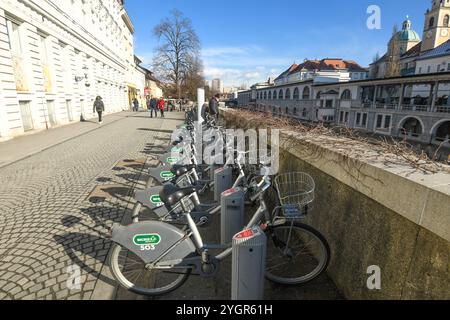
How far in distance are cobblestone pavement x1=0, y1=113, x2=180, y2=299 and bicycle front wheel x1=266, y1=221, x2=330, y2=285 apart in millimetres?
1906

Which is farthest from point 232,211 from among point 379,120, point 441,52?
point 441,52

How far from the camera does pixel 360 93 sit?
1631 inches

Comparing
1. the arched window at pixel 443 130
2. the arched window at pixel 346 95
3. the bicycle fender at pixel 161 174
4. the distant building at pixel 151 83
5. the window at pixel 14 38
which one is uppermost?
the distant building at pixel 151 83

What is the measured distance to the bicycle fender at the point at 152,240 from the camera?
7.80ft

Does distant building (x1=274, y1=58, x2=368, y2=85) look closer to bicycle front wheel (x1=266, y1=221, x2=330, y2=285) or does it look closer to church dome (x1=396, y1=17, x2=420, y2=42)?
church dome (x1=396, y1=17, x2=420, y2=42)

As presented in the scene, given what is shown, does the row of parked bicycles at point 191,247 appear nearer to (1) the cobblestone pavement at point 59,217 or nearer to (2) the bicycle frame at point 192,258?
(2) the bicycle frame at point 192,258

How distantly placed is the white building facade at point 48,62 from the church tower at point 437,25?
246ft

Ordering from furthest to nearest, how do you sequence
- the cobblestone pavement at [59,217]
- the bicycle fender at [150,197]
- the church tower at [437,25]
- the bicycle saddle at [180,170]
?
the church tower at [437,25], the bicycle saddle at [180,170], the bicycle fender at [150,197], the cobblestone pavement at [59,217]

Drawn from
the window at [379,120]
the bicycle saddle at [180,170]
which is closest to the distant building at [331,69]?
the window at [379,120]

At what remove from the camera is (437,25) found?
62906 millimetres

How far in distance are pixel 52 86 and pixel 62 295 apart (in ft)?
55.7

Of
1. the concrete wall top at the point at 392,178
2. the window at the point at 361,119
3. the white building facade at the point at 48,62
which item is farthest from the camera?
the window at the point at 361,119

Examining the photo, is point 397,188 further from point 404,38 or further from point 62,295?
point 404,38

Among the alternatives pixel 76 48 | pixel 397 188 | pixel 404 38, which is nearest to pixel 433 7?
pixel 404 38
